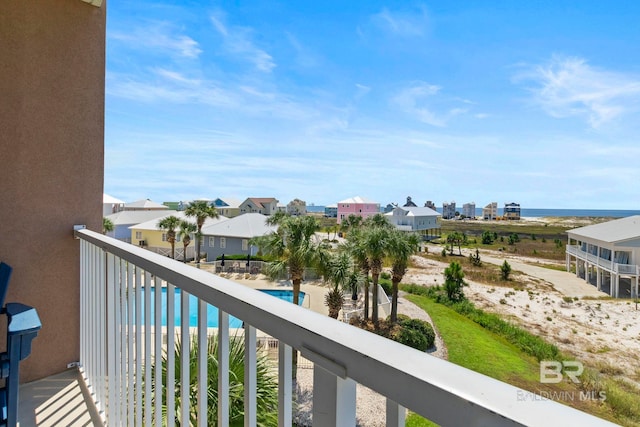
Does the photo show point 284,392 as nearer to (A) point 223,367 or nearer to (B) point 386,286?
(A) point 223,367

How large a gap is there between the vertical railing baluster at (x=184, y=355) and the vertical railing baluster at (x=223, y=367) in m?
0.19

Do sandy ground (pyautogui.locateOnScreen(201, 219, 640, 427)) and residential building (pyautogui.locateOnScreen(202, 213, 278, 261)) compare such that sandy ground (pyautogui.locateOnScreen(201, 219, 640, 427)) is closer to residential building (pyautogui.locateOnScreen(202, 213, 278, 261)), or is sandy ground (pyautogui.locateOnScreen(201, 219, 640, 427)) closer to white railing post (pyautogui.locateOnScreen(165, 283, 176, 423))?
residential building (pyautogui.locateOnScreen(202, 213, 278, 261))

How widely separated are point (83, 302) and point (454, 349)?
1073 cm

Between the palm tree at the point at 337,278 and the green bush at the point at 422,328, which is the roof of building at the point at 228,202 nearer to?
the palm tree at the point at 337,278

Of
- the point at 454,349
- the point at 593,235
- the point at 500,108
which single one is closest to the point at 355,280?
the point at 454,349

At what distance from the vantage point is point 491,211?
894 inches

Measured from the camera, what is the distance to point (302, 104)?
79.9 feet

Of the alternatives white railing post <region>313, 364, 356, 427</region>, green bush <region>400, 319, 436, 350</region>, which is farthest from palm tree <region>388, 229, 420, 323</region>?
white railing post <region>313, 364, 356, 427</region>

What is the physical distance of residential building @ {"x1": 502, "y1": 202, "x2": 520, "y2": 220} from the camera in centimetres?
1955

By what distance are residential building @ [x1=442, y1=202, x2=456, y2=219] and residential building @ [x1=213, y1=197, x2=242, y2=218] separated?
25883 millimetres

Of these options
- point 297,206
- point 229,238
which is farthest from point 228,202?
point 229,238

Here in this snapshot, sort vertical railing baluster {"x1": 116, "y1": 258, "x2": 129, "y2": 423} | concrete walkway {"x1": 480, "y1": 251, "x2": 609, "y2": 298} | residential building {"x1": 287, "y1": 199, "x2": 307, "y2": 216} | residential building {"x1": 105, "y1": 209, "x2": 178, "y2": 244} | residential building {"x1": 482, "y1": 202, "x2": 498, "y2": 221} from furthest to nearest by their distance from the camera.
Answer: residential building {"x1": 287, "y1": 199, "x2": 307, "y2": 216}, residential building {"x1": 105, "y1": 209, "x2": 178, "y2": 244}, residential building {"x1": 482, "y1": 202, "x2": 498, "y2": 221}, concrete walkway {"x1": 480, "y1": 251, "x2": 609, "y2": 298}, vertical railing baluster {"x1": 116, "y1": 258, "x2": 129, "y2": 423}

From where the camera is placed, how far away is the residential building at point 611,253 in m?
13.0

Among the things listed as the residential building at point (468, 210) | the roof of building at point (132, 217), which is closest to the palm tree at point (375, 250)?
the roof of building at point (132, 217)
